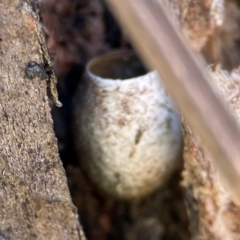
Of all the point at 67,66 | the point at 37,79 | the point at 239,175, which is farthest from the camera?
the point at 67,66

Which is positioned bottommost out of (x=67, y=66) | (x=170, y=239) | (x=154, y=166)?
(x=170, y=239)

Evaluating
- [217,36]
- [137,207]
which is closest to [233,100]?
[217,36]

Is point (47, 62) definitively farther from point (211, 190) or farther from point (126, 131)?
point (211, 190)

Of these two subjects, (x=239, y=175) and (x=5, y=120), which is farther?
(x=5, y=120)

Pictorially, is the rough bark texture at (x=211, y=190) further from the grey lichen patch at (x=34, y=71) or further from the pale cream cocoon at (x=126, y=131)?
the grey lichen patch at (x=34, y=71)

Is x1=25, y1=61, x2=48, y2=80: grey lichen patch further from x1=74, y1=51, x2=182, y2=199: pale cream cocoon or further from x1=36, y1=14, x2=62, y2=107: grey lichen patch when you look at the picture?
x1=74, y1=51, x2=182, y2=199: pale cream cocoon

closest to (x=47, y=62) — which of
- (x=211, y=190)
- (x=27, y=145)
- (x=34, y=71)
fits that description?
(x=34, y=71)

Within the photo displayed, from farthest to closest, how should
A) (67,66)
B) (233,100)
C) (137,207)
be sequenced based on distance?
(137,207)
(67,66)
(233,100)

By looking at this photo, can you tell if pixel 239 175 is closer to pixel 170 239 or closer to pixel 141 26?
pixel 141 26
